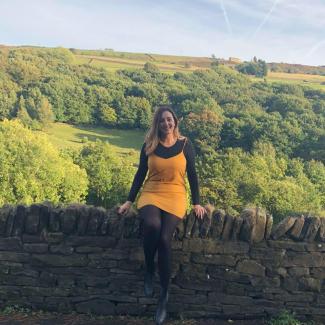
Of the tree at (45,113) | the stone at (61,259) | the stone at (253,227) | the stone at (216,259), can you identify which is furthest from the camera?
the tree at (45,113)

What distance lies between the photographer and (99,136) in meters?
91.8

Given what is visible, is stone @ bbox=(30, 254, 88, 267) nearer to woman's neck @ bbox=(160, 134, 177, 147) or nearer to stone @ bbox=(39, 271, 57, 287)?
stone @ bbox=(39, 271, 57, 287)

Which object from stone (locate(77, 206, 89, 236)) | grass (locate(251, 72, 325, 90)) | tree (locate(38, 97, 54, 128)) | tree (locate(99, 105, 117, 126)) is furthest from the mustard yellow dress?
grass (locate(251, 72, 325, 90))

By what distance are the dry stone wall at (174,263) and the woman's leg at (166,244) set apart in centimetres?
29

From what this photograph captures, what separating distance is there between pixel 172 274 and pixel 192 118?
77518mm

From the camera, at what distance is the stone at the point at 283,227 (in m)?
4.73

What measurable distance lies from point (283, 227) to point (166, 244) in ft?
4.32

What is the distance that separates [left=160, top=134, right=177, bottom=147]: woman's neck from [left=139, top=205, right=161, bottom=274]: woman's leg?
75 centimetres

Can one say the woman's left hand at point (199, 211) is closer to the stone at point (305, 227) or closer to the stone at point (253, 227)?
the stone at point (253, 227)

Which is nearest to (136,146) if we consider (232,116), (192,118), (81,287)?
(192,118)

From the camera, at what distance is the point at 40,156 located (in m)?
43.7

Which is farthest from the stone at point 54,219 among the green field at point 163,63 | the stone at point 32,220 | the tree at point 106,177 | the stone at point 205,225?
the green field at point 163,63

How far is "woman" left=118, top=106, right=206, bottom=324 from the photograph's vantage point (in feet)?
14.8

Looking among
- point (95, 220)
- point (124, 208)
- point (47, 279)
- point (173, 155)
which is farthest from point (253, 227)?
point (47, 279)
